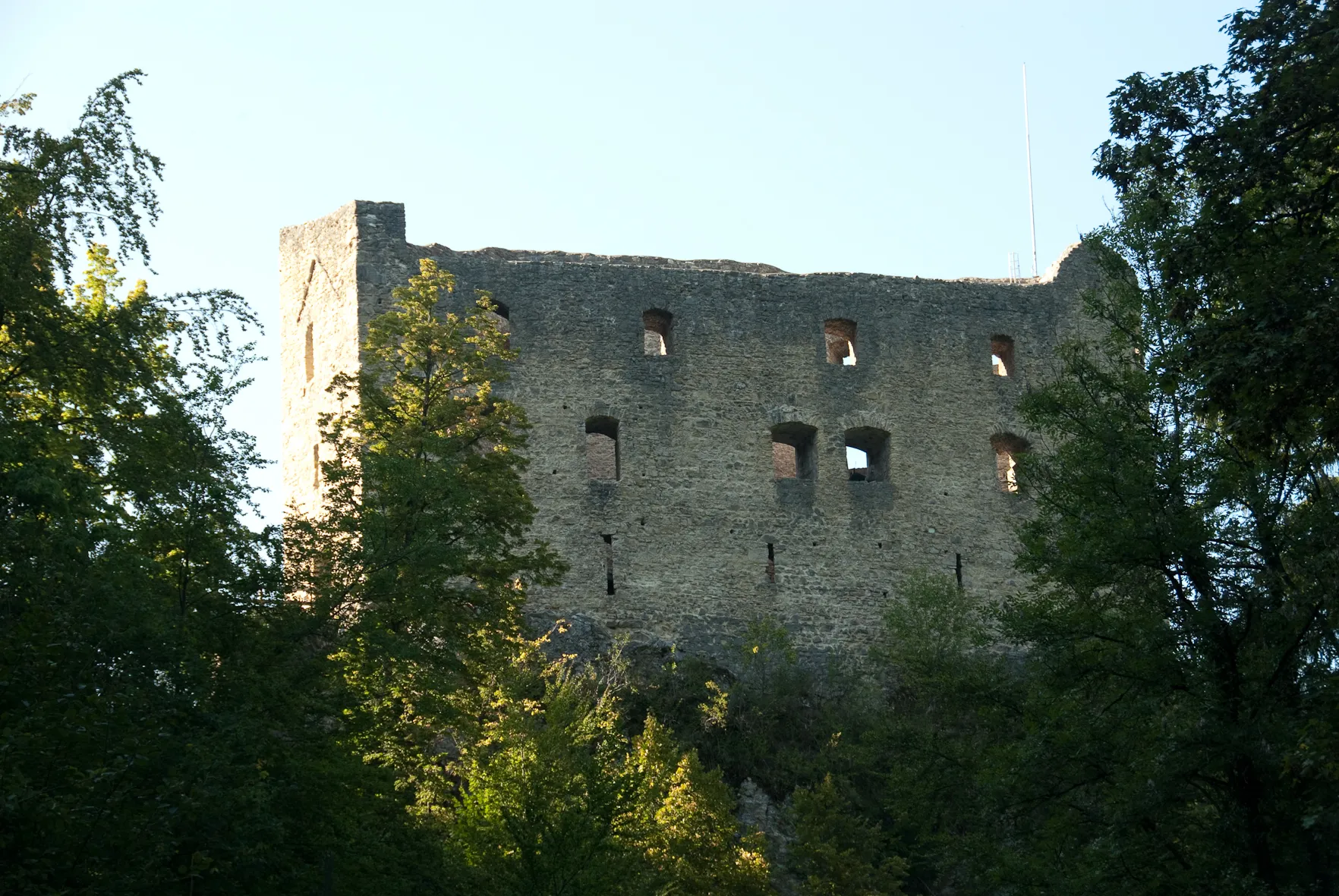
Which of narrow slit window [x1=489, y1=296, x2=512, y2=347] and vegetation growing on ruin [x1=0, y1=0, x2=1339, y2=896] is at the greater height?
narrow slit window [x1=489, y1=296, x2=512, y2=347]

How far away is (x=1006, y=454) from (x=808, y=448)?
3.75m

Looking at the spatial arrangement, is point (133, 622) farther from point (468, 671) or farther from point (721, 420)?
point (721, 420)

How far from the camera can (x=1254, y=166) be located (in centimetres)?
1316

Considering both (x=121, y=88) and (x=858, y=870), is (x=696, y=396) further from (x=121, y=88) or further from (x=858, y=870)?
(x=121, y=88)

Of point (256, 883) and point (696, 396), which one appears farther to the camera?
point (696, 396)

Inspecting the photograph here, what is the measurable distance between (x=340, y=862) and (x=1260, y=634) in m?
7.97

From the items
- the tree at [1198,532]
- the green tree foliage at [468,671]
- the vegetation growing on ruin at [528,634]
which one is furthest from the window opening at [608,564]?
the tree at [1198,532]

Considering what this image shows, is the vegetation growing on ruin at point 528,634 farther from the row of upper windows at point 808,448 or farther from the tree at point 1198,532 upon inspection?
the row of upper windows at point 808,448

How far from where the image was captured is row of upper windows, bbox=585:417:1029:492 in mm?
30609

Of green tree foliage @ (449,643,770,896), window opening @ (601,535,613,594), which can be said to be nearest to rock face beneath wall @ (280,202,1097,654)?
window opening @ (601,535,613,594)

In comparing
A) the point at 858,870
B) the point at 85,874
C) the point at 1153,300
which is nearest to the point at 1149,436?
the point at 1153,300

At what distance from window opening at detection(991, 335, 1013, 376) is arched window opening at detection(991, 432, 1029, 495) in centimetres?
114

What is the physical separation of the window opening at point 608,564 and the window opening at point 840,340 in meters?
5.09

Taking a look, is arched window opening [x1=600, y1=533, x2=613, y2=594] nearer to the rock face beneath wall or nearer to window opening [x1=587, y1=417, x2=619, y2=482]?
the rock face beneath wall
